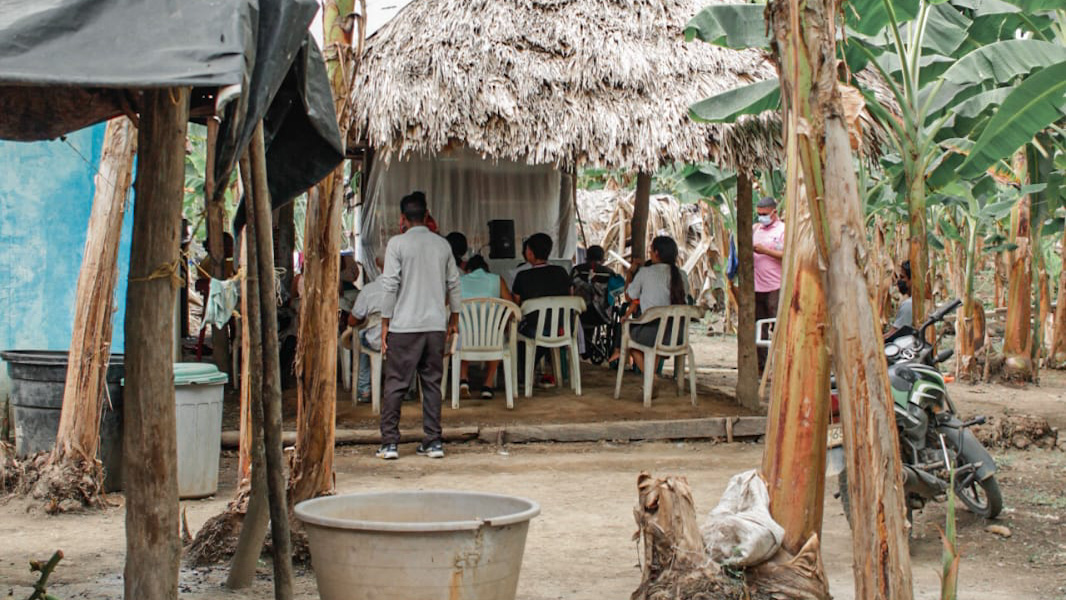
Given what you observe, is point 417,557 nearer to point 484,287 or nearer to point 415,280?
point 415,280

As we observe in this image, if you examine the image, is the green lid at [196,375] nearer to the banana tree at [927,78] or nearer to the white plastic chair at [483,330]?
the white plastic chair at [483,330]

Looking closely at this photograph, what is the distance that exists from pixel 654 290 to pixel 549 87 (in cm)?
205

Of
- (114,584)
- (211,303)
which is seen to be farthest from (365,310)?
(114,584)

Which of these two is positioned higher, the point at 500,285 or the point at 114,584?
the point at 500,285

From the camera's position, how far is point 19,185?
748 centimetres

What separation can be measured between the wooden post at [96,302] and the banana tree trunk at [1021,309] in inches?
409

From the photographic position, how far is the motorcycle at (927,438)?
5.60 meters

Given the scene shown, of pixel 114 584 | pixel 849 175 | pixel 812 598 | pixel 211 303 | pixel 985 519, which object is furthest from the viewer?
pixel 211 303

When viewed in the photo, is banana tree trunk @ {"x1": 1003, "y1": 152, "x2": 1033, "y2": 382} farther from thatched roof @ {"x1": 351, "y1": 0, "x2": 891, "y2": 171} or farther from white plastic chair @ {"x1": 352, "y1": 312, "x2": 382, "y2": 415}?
white plastic chair @ {"x1": 352, "y1": 312, "x2": 382, "y2": 415}

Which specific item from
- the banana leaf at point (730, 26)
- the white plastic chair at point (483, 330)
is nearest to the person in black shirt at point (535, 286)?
the white plastic chair at point (483, 330)

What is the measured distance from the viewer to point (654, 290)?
1001 centimetres

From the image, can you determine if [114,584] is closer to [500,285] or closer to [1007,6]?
[500,285]

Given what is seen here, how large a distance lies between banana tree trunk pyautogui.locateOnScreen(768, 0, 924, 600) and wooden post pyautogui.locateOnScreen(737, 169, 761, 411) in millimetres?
6311

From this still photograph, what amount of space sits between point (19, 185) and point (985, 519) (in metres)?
6.30
